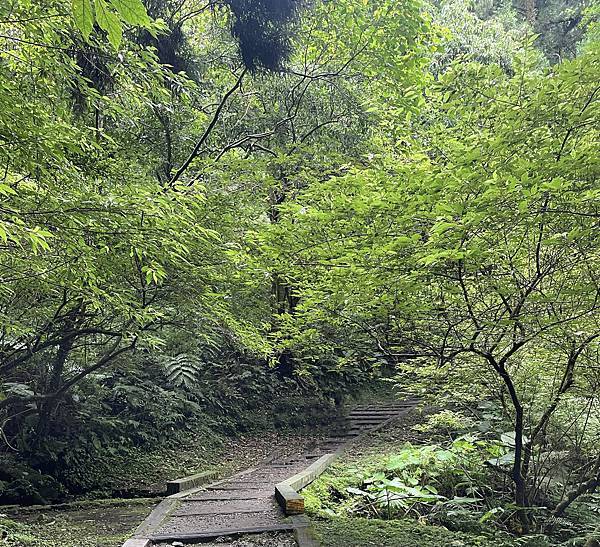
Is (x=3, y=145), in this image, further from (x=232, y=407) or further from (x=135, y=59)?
(x=232, y=407)

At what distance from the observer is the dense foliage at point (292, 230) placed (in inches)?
128

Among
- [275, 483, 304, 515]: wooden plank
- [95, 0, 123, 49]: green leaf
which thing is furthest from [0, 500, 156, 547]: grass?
[95, 0, 123, 49]: green leaf

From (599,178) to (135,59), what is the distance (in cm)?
441

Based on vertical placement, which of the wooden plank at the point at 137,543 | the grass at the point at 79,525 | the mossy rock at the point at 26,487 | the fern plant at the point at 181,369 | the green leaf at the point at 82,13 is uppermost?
the green leaf at the point at 82,13

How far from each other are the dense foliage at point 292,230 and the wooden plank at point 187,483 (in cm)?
A: 190

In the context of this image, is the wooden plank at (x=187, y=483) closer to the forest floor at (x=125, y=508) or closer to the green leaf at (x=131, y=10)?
the forest floor at (x=125, y=508)

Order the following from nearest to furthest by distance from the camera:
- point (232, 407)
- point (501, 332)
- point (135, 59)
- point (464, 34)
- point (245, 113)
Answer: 1. point (501, 332)
2. point (135, 59)
3. point (245, 113)
4. point (232, 407)
5. point (464, 34)

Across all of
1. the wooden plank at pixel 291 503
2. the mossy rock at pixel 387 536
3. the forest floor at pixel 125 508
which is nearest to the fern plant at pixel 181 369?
the forest floor at pixel 125 508

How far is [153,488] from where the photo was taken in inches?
322

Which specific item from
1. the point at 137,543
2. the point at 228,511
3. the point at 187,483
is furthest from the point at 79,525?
the point at 137,543

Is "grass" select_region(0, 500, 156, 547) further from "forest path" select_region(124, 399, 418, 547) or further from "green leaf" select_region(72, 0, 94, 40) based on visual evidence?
"green leaf" select_region(72, 0, 94, 40)

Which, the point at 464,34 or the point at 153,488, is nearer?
the point at 153,488

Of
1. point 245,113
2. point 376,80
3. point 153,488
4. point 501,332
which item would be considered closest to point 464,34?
point 376,80

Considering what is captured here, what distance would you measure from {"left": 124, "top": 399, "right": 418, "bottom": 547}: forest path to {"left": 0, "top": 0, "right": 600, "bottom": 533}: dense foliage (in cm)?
148
